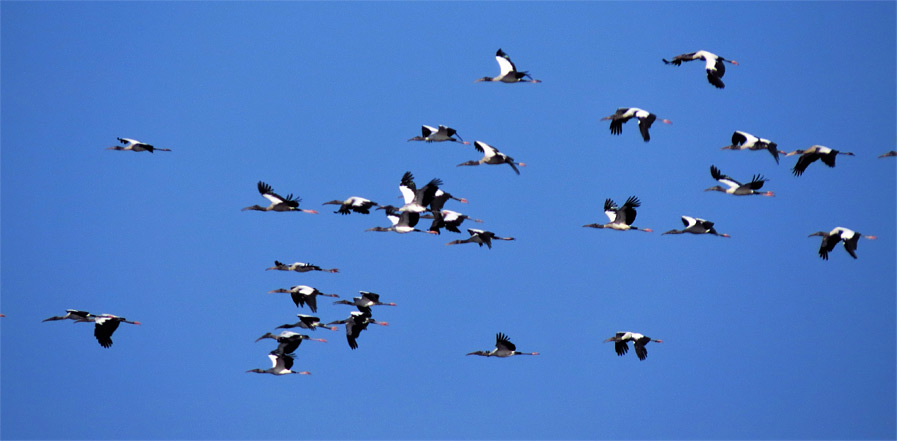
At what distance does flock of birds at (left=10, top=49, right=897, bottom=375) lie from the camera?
4506cm

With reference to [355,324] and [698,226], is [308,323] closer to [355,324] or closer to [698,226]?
[355,324]

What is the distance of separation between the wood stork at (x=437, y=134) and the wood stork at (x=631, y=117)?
520 centimetres

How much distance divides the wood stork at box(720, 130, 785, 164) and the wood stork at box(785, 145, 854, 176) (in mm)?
813

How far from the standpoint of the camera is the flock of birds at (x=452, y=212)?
45.1 m

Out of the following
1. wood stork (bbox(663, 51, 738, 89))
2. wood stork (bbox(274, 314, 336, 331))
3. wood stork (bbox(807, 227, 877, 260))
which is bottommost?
wood stork (bbox(274, 314, 336, 331))

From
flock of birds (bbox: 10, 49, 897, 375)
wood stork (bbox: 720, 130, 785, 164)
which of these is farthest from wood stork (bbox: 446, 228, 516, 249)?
wood stork (bbox: 720, 130, 785, 164)

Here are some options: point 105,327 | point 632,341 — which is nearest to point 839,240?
point 632,341

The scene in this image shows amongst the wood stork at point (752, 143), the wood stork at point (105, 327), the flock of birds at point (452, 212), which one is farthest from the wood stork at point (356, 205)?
the wood stork at point (752, 143)

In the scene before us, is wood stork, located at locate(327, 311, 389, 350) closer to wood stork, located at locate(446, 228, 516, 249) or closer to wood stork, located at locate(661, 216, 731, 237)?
wood stork, located at locate(446, 228, 516, 249)

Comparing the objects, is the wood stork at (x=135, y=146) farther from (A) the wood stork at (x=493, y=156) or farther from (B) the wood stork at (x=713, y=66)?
(B) the wood stork at (x=713, y=66)

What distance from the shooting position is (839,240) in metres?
43.8

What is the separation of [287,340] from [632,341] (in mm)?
12100

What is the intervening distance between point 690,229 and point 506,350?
7564 millimetres

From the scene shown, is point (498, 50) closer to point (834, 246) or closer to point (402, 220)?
point (402, 220)
